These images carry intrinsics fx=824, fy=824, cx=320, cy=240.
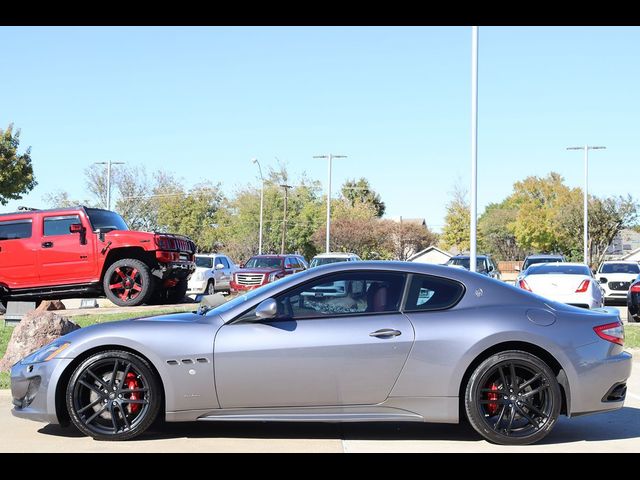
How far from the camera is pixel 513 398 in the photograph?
6086mm

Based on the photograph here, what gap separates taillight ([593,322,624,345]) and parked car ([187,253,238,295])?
2194cm

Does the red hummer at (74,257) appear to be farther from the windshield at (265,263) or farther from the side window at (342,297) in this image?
the side window at (342,297)

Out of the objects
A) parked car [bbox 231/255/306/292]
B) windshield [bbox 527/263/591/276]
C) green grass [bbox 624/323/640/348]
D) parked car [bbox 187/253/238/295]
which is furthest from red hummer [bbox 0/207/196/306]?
parked car [bbox 187/253/238/295]

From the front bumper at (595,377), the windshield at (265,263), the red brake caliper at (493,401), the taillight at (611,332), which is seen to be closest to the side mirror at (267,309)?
the red brake caliper at (493,401)

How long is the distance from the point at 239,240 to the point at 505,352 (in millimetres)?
58957

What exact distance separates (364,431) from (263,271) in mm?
19068

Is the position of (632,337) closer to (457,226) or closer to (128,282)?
(128,282)

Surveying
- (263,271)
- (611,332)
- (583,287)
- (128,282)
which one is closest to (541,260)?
(263,271)

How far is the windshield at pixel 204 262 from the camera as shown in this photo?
2880 centimetres

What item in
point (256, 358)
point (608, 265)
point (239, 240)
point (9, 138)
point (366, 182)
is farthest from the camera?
point (366, 182)

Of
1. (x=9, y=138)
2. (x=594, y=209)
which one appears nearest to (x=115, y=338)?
(x=9, y=138)

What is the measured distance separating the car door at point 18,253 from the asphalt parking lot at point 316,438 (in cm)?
1102

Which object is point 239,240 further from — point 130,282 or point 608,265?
point 130,282
